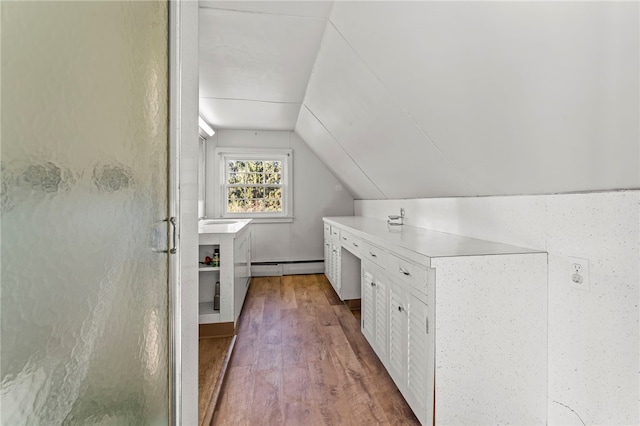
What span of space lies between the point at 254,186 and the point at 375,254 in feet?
10.1

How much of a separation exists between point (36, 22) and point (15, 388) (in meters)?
0.55

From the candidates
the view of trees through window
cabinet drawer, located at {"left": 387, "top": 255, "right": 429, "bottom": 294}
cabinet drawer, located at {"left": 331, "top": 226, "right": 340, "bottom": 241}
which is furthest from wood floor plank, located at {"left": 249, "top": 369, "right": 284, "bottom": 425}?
the view of trees through window

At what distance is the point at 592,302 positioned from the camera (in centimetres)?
124

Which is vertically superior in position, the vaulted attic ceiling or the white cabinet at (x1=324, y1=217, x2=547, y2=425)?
the vaulted attic ceiling

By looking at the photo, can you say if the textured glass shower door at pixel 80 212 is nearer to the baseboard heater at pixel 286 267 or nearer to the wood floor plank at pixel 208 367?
the wood floor plank at pixel 208 367

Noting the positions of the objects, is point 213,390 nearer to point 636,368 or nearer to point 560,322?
point 560,322

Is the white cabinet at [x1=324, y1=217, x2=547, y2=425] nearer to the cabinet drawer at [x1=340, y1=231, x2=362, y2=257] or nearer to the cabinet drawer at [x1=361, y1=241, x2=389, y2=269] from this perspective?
the cabinet drawer at [x1=361, y1=241, x2=389, y2=269]

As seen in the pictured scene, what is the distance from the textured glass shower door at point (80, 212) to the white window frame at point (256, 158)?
12.5 ft

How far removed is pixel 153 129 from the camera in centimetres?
89

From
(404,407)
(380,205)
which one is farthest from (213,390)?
(380,205)

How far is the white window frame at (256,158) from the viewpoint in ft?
15.1

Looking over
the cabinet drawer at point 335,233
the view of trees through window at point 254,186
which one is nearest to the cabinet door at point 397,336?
the cabinet drawer at point 335,233

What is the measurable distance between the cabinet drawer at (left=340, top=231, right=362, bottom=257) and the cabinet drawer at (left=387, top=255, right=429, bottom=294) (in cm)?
72

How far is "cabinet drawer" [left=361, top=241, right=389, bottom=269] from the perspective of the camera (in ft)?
6.41
